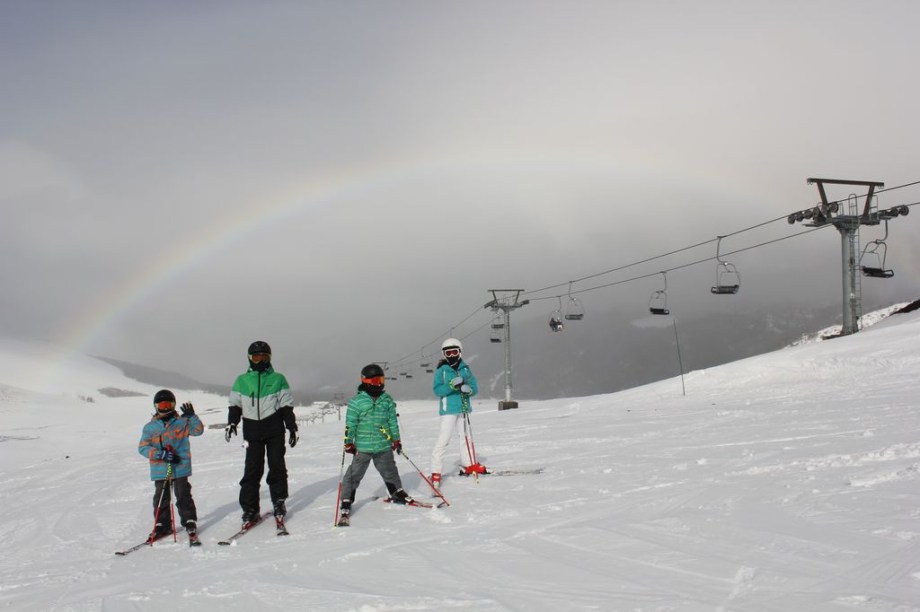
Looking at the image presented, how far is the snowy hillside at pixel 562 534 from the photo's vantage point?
532 cm

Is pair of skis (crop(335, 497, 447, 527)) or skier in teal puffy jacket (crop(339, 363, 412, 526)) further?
skier in teal puffy jacket (crop(339, 363, 412, 526))

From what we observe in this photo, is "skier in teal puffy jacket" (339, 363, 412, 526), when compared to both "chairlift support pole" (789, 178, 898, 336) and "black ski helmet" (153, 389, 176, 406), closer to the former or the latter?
"black ski helmet" (153, 389, 176, 406)

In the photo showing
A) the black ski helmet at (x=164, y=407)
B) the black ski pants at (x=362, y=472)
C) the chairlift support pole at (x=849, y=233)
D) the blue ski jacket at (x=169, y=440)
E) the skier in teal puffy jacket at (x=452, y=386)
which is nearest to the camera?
the blue ski jacket at (x=169, y=440)

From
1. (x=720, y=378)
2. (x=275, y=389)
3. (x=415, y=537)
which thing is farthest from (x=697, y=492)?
(x=720, y=378)

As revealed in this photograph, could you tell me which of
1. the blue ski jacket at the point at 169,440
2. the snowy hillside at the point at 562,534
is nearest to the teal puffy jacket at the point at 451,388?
the snowy hillside at the point at 562,534

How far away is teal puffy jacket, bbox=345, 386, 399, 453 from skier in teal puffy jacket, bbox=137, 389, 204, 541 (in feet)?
6.53

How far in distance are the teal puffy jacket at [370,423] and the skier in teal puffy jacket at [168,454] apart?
6.53 feet

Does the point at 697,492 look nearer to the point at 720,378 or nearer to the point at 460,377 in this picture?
the point at 460,377

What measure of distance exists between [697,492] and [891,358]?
757 inches

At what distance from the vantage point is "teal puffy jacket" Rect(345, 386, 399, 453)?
9312 mm

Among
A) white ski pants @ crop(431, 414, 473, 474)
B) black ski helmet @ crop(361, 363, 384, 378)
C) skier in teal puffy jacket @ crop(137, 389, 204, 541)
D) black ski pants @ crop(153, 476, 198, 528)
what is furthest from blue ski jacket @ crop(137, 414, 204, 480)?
white ski pants @ crop(431, 414, 473, 474)

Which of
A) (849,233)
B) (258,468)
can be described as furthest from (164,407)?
(849,233)

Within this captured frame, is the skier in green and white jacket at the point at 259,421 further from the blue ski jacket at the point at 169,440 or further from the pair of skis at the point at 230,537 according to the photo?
the blue ski jacket at the point at 169,440

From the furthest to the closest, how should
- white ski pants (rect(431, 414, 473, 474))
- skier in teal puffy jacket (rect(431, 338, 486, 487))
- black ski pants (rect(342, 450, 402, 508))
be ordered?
1. skier in teal puffy jacket (rect(431, 338, 486, 487))
2. white ski pants (rect(431, 414, 473, 474))
3. black ski pants (rect(342, 450, 402, 508))
